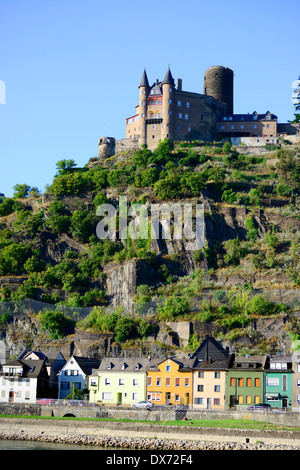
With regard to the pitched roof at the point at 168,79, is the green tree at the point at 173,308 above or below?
below

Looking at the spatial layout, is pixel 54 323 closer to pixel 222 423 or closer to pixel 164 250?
pixel 164 250

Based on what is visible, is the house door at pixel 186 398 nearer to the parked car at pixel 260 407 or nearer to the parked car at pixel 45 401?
the parked car at pixel 260 407

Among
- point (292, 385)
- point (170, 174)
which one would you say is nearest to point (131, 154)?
point (170, 174)

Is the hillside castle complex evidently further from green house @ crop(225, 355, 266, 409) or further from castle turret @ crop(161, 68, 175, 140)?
green house @ crop(225, 355, 266, 409)

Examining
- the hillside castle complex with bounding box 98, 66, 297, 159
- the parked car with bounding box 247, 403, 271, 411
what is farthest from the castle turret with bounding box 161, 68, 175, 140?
the parked car with bounding box 247, 403, 271, 411

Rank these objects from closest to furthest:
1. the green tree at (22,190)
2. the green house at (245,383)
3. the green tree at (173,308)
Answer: the green house at (245,383) < the green tree at (173,308) < the green tree at (22,190)
